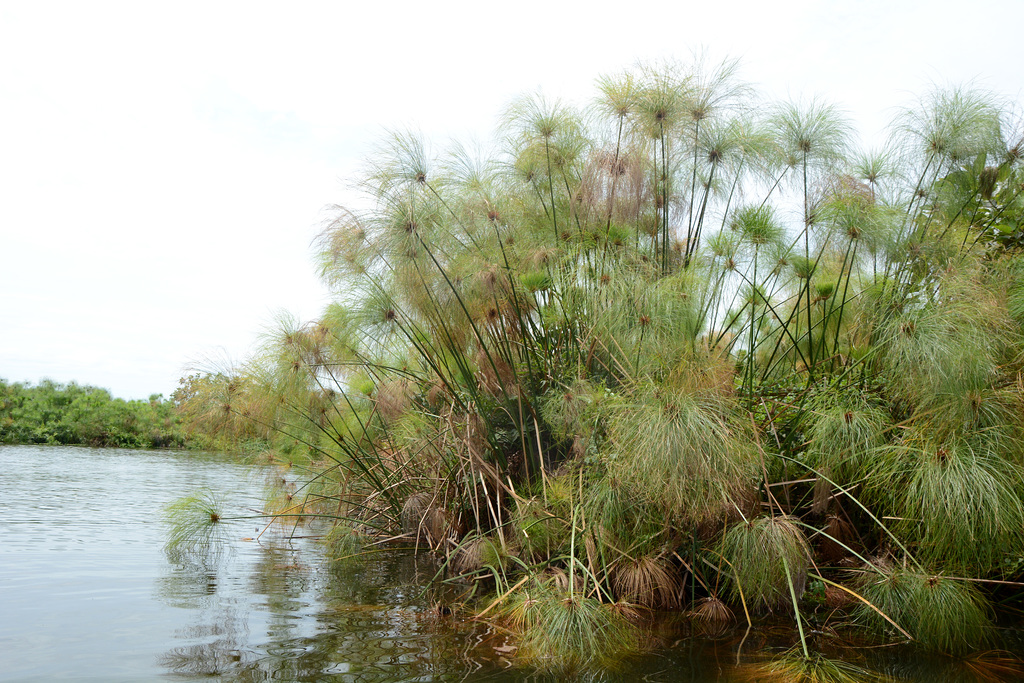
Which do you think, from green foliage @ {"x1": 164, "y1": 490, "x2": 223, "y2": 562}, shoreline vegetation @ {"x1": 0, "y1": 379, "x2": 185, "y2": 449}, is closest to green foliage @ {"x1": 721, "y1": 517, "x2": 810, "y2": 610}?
green foliage @ {"x1": 164, "y1": 490, "x2": 223, "y2": 562}

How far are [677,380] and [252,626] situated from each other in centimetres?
336

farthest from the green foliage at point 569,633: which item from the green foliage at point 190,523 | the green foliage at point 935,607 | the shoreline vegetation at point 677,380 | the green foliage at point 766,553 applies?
the green foliage at point 190,523

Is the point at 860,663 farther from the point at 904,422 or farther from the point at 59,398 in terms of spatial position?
the point at 59,398

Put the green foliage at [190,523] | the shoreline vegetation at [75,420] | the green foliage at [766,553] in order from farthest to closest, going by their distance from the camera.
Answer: the shoreline vegetation at [75,420] → the green foliage at [190,523] → the green foliage at [766,553]

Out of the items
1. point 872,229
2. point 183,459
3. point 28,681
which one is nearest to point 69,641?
point 28,681

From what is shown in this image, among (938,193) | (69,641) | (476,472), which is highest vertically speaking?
(938,193)

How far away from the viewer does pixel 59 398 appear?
22.8 m

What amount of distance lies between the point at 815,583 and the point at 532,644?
90.8 inches

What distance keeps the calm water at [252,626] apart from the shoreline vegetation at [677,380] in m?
0.28

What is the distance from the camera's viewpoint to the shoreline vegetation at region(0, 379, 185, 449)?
21312mm

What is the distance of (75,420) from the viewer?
72.5ft

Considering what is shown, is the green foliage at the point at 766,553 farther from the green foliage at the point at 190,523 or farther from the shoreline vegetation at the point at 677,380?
the green foliage at the point at 190,523

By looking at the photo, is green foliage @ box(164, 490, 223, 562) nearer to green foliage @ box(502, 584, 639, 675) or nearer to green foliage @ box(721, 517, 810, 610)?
green foliage @ box(502, 584, 639, 675)

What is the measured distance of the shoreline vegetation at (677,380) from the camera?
425 centimetres
